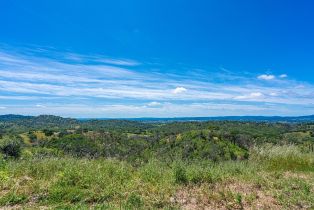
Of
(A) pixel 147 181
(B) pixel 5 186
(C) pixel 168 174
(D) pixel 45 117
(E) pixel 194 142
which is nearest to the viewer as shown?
(B) pixel 5 186

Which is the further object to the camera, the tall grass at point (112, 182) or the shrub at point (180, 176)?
the shrub at point (180, 176)

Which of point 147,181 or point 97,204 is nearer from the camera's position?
point 97,204

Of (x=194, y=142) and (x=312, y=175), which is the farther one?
(x=194, y=142)

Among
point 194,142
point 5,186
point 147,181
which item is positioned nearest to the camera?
point 5,186

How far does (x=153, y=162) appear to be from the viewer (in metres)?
8.03

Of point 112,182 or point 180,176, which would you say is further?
point 180,176

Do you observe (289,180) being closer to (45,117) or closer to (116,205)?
(116,205)

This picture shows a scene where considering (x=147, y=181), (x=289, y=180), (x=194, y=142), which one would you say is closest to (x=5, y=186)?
(x=147, y=181)

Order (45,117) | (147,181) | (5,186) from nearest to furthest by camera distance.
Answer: (5,186)
(147,181)
(45,117)

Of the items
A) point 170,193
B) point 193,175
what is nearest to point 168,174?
point 193,175

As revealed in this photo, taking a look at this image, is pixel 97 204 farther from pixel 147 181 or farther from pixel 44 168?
pixel 44 168

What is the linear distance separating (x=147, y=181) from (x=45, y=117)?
201064 mm

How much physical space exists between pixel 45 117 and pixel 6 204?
7937 inches

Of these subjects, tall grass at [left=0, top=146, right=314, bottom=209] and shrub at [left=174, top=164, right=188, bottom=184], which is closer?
tall grass at [left=0, top=146, right=314, bottom=209]
